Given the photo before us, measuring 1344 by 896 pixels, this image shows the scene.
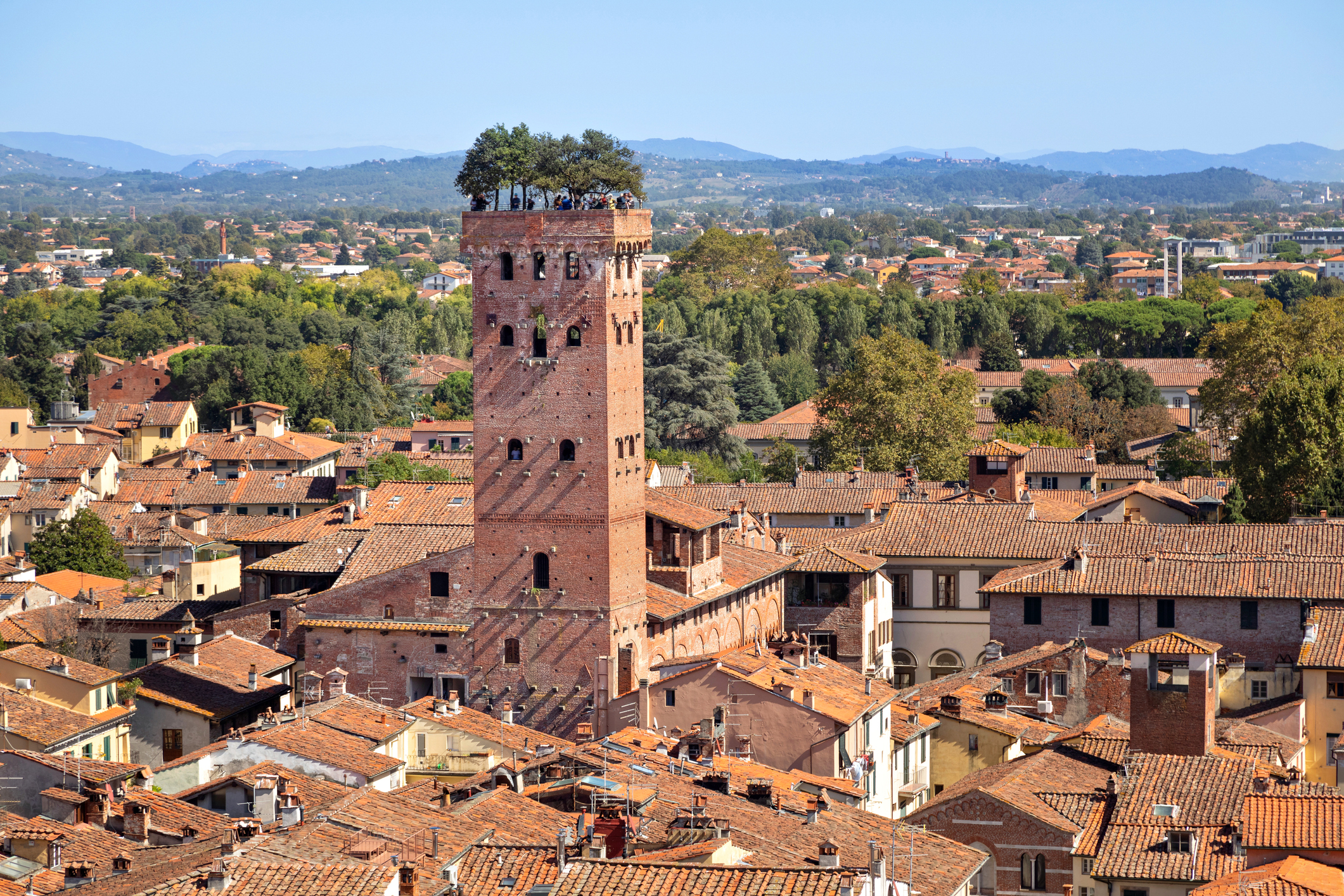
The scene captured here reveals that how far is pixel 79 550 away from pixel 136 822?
31.1 metres

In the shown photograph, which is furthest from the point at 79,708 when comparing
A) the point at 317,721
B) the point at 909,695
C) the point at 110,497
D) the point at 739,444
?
the point at 739,444

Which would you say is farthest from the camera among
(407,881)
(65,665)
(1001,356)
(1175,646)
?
(1001,356)

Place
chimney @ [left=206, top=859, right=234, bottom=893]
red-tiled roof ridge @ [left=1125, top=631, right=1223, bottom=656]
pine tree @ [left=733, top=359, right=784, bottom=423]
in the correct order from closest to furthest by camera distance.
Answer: chimney @ [left=206, top=859, right=234, bottom=893], red-tiled roof ridge @ [left=1125, top=631, right=1223, bottom=656], pine tree @ [left=733, top=359, right=784, bottom=423]

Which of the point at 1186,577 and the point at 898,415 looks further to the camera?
the point at 898,415

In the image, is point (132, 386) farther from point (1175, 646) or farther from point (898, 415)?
point (1175, 646)

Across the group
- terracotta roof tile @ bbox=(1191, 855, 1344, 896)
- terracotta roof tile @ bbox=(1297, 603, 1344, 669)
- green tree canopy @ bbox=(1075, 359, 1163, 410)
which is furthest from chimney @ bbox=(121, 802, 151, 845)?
green tree canopy @ bbox=(1075, 359, 1163, 410)

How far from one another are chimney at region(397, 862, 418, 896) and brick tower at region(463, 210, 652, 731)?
19343 millimetres

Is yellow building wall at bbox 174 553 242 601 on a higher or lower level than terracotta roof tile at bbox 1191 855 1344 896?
lower

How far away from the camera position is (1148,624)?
46406mm

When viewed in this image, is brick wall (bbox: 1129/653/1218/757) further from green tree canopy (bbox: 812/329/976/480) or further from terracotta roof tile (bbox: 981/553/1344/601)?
green tree canopy (bbox: 812/329/976/480)

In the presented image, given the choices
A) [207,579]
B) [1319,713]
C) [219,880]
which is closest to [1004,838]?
[219,880]

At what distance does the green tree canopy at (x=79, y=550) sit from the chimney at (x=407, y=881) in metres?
37.2

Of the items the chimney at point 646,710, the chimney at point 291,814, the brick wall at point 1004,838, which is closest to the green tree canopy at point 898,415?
the chimney at point 646,710

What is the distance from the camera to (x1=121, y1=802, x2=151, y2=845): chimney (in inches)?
1141
